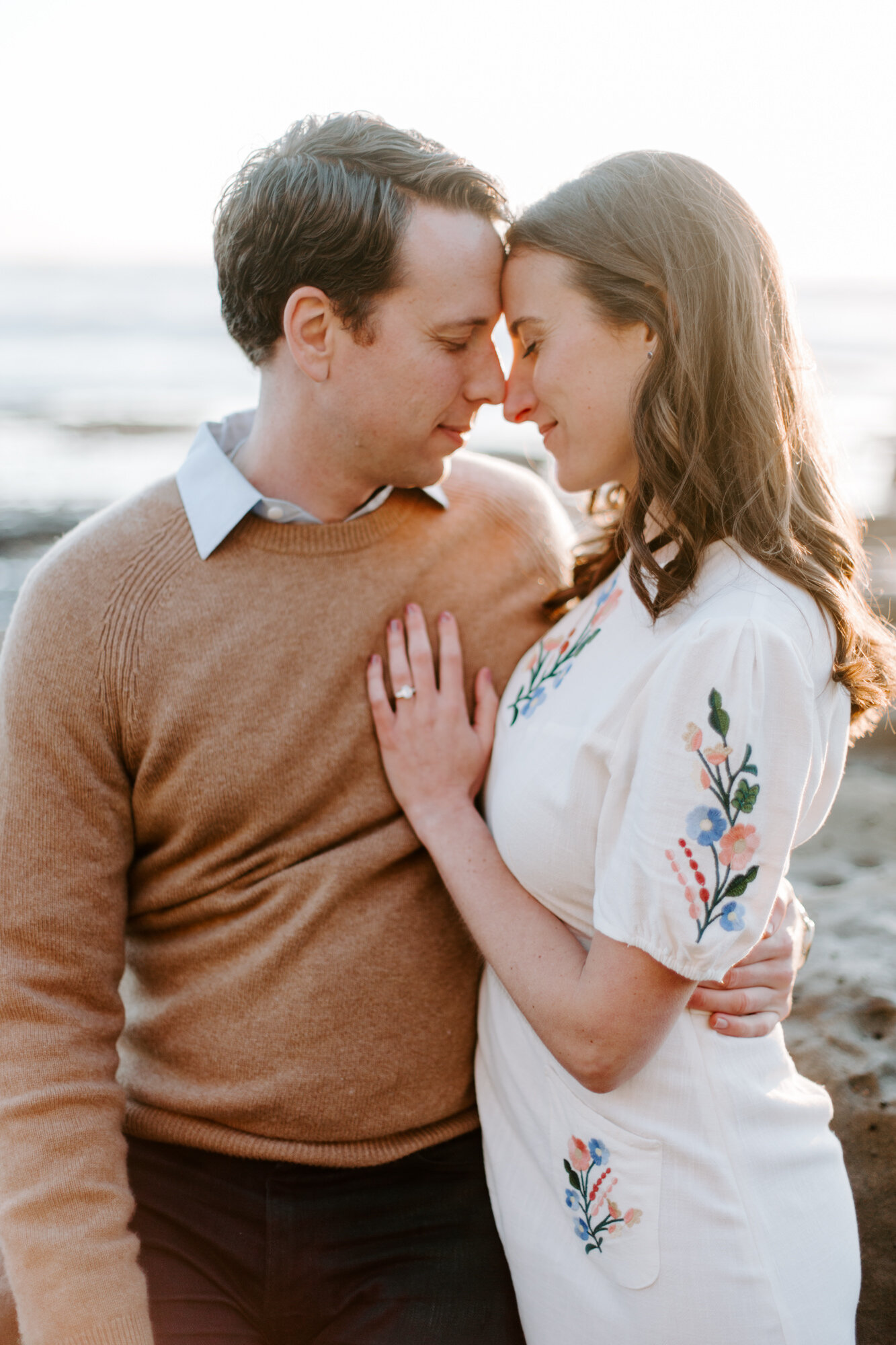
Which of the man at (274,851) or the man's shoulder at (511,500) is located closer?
the man at (274,851)

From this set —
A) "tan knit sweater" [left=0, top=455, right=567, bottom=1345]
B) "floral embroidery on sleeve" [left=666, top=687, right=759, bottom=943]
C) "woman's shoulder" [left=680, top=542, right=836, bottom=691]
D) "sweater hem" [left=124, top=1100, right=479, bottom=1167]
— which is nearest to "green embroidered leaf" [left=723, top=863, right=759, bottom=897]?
"floral embroidery on sleeve" [left=666, top=687, right=759, bottom=943]

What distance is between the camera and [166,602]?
1768 mm

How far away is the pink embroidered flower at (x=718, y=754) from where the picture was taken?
1.27 m

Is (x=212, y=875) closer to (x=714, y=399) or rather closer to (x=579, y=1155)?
(x=579, y=1155)

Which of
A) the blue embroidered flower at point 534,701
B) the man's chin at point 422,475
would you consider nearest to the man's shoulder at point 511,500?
the man's chin at point 422,475

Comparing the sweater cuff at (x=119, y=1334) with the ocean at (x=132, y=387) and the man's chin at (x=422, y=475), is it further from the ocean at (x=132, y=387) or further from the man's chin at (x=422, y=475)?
the ocean at (x=132, y=387)

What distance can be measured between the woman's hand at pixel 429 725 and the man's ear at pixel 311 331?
0.48 m

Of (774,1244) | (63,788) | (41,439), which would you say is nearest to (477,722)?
(63,788)

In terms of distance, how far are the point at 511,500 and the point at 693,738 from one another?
1046 millimetres

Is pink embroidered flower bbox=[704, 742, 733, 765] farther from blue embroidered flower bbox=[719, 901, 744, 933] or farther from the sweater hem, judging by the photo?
the sweater hem

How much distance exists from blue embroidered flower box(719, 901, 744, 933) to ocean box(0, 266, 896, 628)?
2.57 feet

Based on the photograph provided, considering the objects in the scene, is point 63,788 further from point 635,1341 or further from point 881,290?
point 881,290

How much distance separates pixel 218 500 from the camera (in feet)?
6.05

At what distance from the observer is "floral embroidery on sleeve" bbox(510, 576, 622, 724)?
5.51ft
